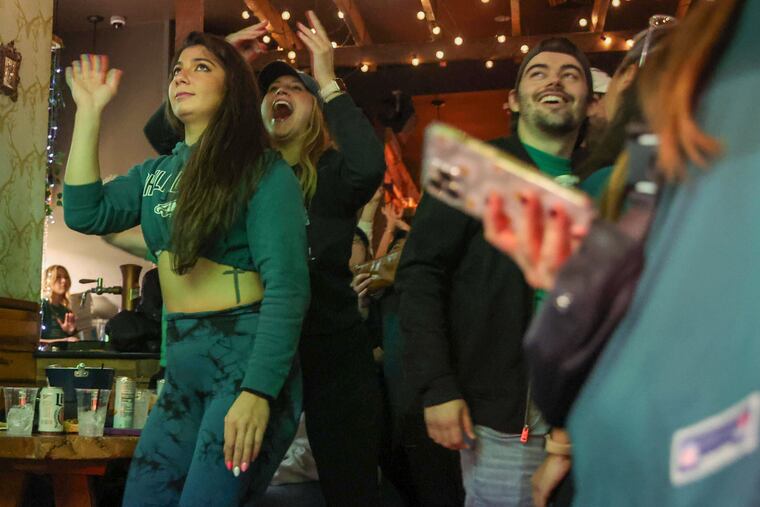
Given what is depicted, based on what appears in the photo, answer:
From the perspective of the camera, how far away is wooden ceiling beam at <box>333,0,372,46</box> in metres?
7.19

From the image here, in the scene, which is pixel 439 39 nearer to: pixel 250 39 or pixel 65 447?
pixel 250 39

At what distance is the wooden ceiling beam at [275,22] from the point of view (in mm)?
6855

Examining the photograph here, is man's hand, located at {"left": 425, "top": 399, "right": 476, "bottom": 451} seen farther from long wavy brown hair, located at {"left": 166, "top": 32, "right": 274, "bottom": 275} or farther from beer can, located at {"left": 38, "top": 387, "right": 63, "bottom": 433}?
beer can, located at {"left": 38, "top": 387, "right": 63, "bottom": 433}

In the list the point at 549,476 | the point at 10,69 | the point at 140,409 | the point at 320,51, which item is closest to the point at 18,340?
the point at 10,69

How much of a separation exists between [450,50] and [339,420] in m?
6.14

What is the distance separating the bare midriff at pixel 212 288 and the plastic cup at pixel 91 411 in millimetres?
584

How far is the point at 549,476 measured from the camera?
153 cm

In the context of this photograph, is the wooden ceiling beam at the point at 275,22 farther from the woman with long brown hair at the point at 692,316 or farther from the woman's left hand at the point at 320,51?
the woman with long brown hair at the point at 692,316

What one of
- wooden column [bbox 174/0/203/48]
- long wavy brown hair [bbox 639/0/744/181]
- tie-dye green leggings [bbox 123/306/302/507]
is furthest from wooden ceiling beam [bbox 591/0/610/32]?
long wavy brown hair [bbox 639/0/744/181]

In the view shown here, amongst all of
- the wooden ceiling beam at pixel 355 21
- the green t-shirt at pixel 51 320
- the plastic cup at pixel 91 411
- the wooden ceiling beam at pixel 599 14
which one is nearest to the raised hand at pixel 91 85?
the plastic cup at pixel 91 411

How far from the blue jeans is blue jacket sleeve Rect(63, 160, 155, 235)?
0.89m

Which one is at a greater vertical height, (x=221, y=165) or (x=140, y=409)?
(x=221, y=165)

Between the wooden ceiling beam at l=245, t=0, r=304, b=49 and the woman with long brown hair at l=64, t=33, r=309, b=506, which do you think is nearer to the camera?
the woman with long brown hair at l=64, t=33, r=309, b=506

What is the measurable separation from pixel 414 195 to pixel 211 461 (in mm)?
12063
